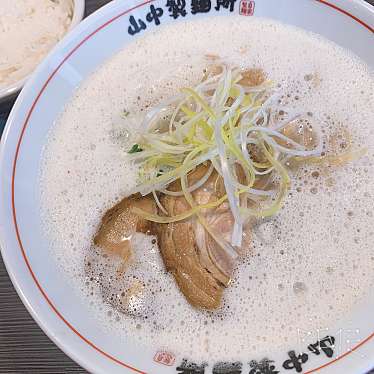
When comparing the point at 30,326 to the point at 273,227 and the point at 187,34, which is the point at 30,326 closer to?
the point at 273,227

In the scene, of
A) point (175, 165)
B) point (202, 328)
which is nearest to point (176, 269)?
point (202, 328)

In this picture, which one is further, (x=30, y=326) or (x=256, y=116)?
(x=30, y=326)

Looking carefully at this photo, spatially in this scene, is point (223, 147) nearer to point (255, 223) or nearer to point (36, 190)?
point (255, 223)

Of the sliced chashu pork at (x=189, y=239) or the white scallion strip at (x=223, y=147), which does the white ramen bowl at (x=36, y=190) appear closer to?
the sliced chashu pork at (x=189, y=239)

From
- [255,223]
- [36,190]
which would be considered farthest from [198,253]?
[36,190]

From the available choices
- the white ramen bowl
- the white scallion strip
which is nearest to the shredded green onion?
the white scallion strip

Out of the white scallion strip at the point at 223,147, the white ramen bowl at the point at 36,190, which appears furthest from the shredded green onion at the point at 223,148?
the white ramen bowl at the point at 36,190

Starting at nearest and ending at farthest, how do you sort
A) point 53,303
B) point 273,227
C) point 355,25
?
point 53,303 → point 273,227 → point 355,25
